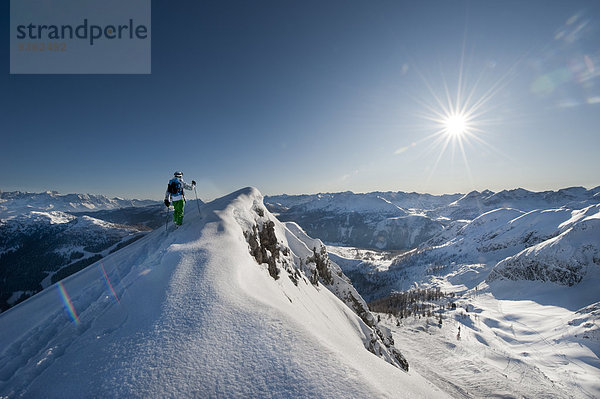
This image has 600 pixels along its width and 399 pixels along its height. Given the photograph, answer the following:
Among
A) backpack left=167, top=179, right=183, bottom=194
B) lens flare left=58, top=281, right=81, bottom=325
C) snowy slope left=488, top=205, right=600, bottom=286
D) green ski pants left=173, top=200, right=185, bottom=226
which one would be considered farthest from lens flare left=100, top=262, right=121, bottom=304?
snowy slope left=488, top=205, right=600, bottom=286

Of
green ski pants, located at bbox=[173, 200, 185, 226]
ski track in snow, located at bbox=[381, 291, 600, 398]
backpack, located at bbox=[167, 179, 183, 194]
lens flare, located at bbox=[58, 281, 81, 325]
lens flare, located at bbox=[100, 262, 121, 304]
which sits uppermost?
backpack, located at bbox=[167, 179, 183, 194]

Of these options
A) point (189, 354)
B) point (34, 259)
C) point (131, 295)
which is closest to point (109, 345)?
point (189, 354)

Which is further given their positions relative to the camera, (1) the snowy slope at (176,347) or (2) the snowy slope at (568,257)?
(2) the snowy slope at (568,257)

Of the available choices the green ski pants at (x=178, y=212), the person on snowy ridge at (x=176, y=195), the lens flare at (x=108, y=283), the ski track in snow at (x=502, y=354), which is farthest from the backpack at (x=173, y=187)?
the ski track in snow at (x=502, y=354)

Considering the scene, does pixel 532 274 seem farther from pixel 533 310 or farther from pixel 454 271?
pixel 454 271

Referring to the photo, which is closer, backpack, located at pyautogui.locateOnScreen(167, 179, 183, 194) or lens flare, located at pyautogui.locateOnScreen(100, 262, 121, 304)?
lens flare, located at pyautogui.locateOnScreen(100, 262, 121, 304)

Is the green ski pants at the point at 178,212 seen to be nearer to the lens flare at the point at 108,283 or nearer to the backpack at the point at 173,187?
the backpack at the point at 173,187

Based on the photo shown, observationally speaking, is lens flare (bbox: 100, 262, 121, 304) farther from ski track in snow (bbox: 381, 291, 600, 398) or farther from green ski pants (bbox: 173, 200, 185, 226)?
ski track in snow (bbox: 381, 291, 600, 398)

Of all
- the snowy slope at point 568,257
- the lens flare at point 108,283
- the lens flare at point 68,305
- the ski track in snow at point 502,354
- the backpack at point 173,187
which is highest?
the backpack at point 173,187

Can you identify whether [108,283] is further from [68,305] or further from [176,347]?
[176,347]

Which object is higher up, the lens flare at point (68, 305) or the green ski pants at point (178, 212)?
the green ski pants at point (178, 212)

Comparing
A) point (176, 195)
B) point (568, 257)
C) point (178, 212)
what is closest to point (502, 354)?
point (568, 257)

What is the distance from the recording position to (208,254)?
8.09 m

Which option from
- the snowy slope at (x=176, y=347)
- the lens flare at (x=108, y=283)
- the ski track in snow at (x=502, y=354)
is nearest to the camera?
the snowy slope at (x=176, y=347)
